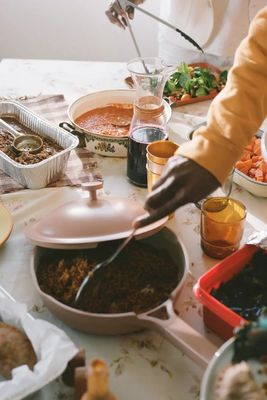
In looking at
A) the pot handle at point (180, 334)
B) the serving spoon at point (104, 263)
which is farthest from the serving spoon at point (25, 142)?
the pot handle at point (180, 334)

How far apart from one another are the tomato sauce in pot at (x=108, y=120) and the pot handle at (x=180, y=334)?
1.98ft

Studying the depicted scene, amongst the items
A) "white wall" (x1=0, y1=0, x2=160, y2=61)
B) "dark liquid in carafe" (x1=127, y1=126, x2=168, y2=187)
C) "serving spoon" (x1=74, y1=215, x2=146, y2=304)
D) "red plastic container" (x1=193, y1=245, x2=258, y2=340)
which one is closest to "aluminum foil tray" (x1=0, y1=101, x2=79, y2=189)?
"dark liquid in carafe" (x1=127, y1=126, x2=168, y2=187)

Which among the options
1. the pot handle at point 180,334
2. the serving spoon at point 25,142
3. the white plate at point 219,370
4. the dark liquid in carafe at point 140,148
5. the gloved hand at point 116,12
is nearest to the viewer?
the white plate at point 219,370

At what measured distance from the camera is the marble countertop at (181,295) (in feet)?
2.39

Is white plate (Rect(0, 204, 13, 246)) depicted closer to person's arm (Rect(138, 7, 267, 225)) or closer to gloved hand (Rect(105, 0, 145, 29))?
person's arm (Rect(138, 7, 267, 225))

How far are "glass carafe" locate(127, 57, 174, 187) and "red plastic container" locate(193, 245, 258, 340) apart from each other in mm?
365

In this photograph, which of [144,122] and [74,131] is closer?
[144,122]

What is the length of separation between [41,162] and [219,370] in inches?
25.8

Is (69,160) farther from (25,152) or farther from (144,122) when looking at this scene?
(144,122)

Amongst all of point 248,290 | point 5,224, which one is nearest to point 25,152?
point 5,224

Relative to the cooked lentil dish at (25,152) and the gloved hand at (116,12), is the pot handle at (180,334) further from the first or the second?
the gloved hand at (116,12)

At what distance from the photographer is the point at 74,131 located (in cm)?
126

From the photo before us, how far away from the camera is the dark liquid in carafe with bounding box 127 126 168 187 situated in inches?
43.3

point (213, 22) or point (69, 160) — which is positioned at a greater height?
point (213, 22)
